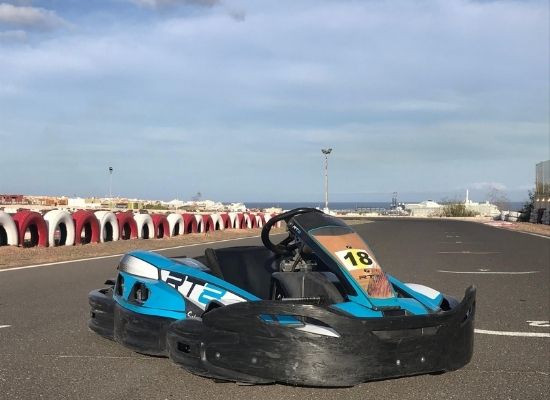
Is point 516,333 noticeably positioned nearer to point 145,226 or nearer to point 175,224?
point 145,226

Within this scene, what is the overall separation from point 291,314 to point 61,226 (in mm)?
13925

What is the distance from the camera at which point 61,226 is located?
1644 cm

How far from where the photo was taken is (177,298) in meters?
4.78

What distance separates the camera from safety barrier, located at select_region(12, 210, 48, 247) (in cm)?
1478

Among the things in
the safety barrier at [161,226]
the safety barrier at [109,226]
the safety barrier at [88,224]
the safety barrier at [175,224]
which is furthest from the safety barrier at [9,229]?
the safety barrier at [175,224]

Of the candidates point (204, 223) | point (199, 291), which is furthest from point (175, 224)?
point (199, 291)

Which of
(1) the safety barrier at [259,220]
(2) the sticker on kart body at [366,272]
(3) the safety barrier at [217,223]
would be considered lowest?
(1) the safety barrier at [259,220]

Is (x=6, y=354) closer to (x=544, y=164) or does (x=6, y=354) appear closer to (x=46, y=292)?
(x=46, y=292)

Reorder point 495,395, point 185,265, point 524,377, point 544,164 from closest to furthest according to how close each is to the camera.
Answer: point 495,395 < point 524,377 < point 185,265 < point 544,164

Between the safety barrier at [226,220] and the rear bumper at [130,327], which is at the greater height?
the rear bumper at [130,327]

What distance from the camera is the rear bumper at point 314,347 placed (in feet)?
12.5

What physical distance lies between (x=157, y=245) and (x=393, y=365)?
1538cm

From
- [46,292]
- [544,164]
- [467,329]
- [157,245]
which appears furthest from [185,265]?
[544,164]

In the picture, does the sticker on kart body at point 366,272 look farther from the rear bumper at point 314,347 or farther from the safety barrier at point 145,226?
the safety barrier at point 145,226
